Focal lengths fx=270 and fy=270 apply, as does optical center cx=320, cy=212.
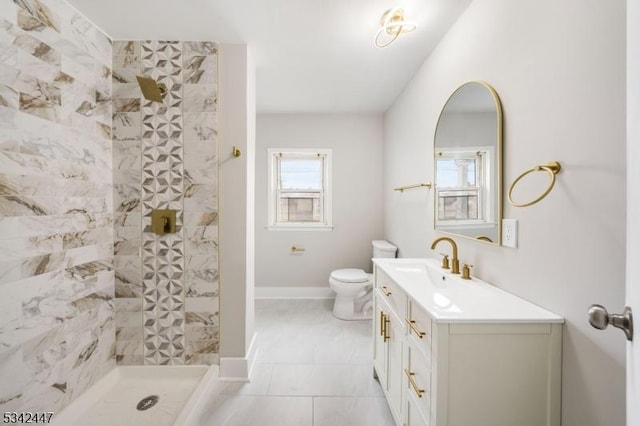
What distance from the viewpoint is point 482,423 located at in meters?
0.90

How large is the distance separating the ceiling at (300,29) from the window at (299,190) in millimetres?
1129

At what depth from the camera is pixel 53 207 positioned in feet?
4.70

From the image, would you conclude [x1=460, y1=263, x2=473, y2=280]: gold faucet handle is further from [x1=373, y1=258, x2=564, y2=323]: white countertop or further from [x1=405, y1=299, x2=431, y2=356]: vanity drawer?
[x1=405, y1=299, x2=431, y2=356]: vanity drawer

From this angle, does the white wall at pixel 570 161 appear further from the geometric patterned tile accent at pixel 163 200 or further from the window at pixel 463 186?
the geometric patterned tile accent at pixel 163 200

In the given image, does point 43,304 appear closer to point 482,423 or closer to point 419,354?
point 419,354

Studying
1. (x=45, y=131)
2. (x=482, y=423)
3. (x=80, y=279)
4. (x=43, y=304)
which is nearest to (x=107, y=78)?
(x=45, y=131)

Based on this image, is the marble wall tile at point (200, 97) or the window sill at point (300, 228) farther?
the window sill at point (300, 228)

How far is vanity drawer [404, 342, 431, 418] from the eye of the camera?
979 millimetres

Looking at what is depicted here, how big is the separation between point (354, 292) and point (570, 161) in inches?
86.1

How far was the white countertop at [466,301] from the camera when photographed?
914 millimetres

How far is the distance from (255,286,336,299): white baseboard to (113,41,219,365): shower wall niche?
5.08 ft

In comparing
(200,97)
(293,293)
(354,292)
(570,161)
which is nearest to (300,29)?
(200,97)
